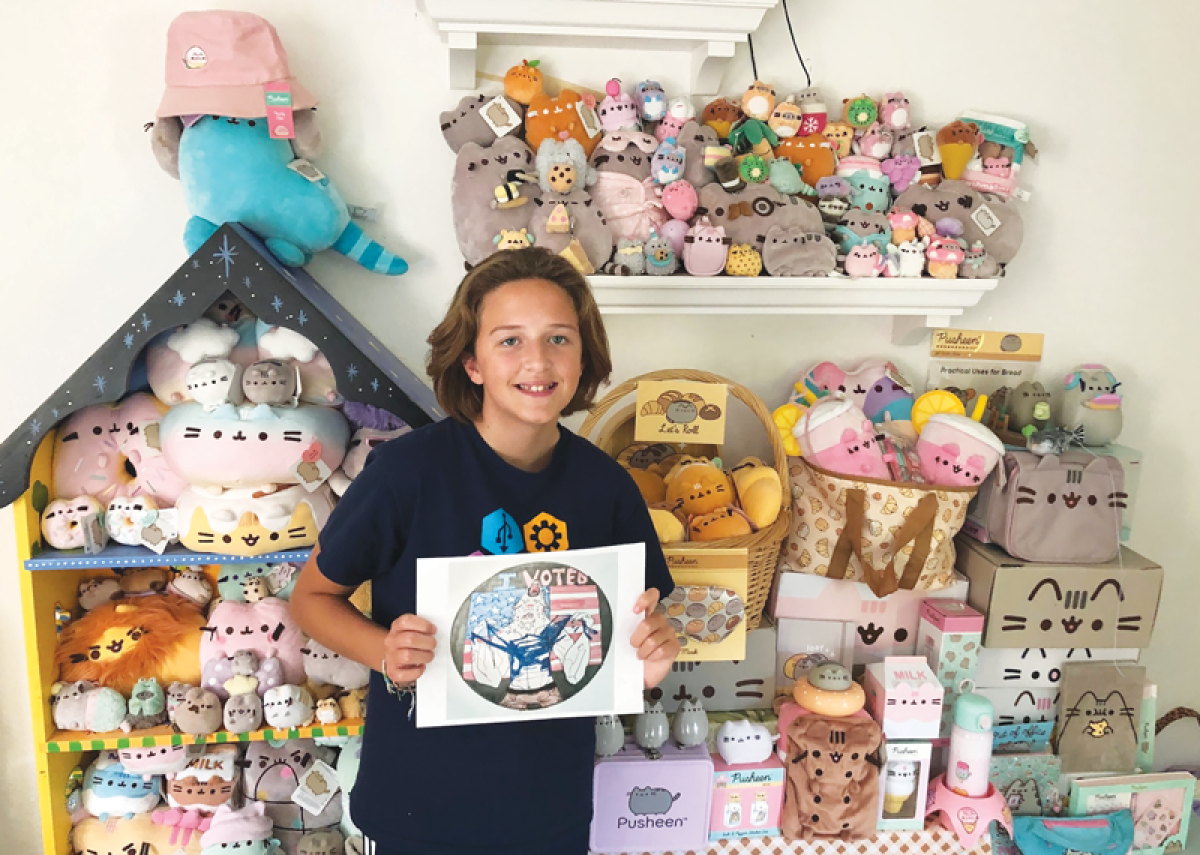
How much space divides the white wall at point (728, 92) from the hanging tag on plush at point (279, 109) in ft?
0.48

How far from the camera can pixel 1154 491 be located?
199 centimetres

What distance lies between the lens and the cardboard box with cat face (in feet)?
5.39

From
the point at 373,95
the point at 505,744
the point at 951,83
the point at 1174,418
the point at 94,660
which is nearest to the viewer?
the point at 505,744

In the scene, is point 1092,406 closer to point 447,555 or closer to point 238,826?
point 447,555

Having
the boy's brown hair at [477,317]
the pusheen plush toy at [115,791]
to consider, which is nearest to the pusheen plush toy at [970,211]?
the boy's brown hair at [477,317]

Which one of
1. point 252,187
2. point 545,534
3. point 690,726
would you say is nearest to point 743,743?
point 690,726

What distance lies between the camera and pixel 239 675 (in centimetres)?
143

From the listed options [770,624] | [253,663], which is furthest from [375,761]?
[770,624]

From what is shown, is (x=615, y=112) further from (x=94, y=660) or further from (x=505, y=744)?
(x=94, y=660)

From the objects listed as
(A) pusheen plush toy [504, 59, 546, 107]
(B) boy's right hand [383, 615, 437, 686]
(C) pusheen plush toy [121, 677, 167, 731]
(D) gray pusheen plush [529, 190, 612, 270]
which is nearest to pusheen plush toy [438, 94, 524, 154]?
(A) pusheen plush toy [504, 59, 546, 107]

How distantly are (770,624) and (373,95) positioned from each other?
1.20 meters

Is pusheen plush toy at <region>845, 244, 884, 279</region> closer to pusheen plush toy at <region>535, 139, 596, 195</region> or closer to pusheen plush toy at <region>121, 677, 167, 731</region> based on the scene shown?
pusheen plush toy at <region>535, 139, 596, 195</region>

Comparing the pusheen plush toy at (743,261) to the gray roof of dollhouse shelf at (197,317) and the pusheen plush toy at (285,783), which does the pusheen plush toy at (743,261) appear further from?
the pusheen plush toy at (285,783)

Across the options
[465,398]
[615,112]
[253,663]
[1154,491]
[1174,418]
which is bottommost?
[253,663]
